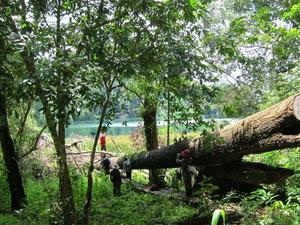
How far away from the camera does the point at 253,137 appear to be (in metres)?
6.15

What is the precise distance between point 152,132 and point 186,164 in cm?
340

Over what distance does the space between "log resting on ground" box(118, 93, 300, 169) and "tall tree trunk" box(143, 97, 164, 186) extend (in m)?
1.71

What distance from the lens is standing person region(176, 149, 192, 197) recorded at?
8055mm

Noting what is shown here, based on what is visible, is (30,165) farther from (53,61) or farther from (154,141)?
(53,61)

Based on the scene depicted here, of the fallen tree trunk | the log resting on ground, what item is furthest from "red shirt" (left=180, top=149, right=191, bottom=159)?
the fallen tree trunk

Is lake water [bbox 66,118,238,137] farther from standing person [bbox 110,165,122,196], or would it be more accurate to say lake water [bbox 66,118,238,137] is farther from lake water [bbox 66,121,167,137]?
standing person [bbox 110,165,122,196]

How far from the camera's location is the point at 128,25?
239 inches

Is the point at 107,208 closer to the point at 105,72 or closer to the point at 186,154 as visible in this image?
the point at 186,154

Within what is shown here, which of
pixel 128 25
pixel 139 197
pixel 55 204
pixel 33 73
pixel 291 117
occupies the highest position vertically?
pixel 128 25

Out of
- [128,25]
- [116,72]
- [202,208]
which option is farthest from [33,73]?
[202,208]

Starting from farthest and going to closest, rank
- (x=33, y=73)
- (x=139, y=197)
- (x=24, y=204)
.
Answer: (x=139, y=197)
(x=24, y=204)
(x=33, y=73)

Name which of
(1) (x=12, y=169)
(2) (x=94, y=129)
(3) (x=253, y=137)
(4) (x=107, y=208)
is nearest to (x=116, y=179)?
(4) (x=107, y=208)

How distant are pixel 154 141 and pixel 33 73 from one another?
7.66 meters

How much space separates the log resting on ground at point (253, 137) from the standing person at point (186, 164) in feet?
0.54
